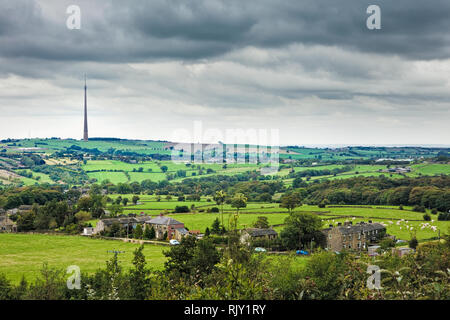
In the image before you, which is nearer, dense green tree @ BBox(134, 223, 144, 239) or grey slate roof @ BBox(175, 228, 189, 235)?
grey slate roof @ BBox(175, 228, 189, 235)

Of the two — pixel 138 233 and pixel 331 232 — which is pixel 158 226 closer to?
pixel 138 233

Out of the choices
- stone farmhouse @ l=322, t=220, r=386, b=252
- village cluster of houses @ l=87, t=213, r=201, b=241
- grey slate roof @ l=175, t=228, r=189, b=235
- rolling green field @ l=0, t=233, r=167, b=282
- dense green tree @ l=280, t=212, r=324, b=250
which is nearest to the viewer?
rolling green field @ l=0, t=233, r=167, b=282

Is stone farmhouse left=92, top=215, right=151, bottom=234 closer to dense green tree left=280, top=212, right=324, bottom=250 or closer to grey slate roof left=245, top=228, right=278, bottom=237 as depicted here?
grey slate roof left=245, top=228, right=278, bottom=237

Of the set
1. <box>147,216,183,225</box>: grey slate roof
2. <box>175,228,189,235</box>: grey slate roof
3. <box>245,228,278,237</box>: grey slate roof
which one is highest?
<box>147,216,183,225</box>: grey slate roof

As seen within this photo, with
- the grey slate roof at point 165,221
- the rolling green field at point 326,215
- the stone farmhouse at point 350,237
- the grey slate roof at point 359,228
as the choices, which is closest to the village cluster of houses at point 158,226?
the grey slate roof at point 165,221

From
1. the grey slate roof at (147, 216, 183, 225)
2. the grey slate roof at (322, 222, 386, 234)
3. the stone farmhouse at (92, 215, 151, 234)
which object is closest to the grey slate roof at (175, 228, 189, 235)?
the grey slate roof at (147, 216, 183, 225)
